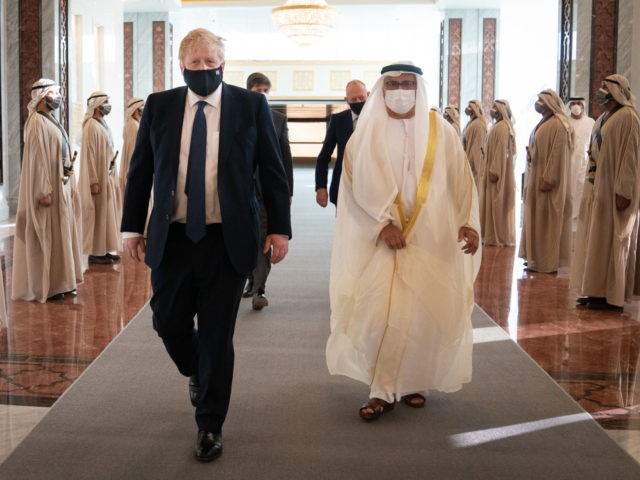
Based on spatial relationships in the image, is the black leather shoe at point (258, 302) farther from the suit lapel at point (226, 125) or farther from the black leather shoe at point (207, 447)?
the suit lapel at point (226, 125)

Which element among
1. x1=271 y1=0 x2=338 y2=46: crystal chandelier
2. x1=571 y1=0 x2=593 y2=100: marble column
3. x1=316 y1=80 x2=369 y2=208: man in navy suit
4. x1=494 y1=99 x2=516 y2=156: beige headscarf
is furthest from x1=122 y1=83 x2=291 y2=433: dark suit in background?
x1=271 y1=0 x2=338 y2=46: crystal chandelier

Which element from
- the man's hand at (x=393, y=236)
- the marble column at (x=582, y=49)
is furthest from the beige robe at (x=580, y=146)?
the man's hand at (x=393, y=236)

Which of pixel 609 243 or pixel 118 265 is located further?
pixel 118 265

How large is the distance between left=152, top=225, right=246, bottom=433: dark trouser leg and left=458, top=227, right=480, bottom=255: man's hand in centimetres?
111

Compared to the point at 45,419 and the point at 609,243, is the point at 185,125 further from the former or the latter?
the point at 609,243

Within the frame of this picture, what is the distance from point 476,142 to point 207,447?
9148mm

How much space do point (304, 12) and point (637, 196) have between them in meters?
13.4

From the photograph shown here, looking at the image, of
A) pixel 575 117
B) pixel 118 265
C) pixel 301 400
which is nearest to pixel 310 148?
pixel 575 117

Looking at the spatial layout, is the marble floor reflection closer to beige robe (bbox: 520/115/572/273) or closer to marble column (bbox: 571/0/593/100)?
beige robe (bbox: 520/115/572/273)

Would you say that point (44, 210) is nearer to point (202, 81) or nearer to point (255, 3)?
point (202, 81)

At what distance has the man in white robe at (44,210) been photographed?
6703mm

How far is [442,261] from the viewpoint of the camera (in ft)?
13.4

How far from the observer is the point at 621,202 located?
655 cm

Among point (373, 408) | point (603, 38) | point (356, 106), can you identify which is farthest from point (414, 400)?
point (603, 38)
